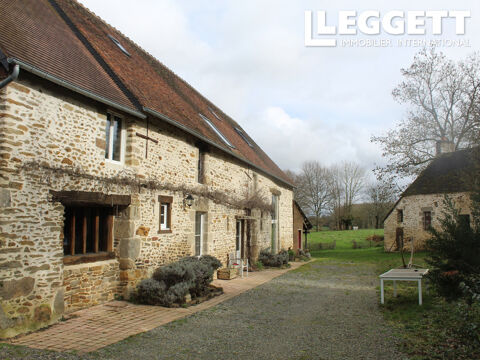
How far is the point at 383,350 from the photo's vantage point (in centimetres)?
539

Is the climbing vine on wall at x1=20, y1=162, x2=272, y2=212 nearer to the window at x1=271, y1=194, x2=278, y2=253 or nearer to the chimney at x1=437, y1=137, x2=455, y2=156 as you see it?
the window at x1=271, y1=194, x2=278, y2=253

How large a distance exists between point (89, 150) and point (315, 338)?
216 inches

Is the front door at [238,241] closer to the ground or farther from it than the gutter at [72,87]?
closer to the ground

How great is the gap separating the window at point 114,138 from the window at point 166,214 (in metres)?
1.72

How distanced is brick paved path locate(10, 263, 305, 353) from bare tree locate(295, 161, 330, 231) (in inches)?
1359

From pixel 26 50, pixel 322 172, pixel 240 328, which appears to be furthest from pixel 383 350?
pixel 322 172

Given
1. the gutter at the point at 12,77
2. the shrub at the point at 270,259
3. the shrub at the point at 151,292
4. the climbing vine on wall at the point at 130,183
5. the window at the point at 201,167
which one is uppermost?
the gutter at the point at 12,77

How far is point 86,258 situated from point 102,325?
161 cm

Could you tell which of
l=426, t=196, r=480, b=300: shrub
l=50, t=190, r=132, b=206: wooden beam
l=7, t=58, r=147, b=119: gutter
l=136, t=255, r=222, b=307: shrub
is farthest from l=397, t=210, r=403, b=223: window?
l=50, t=190, r=132, b=206: wooden beam

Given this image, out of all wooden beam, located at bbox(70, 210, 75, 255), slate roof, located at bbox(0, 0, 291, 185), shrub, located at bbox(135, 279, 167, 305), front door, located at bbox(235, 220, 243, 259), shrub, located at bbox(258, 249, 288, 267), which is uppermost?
slate roof, located at bbox(0, 0, 291, 185)

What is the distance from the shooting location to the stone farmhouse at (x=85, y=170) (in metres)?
6.05

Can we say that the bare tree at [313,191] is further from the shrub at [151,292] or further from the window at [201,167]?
the shrub at [151,292]

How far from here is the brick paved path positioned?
5.55 m

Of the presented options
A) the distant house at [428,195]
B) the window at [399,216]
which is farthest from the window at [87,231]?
the window at [399,216]
